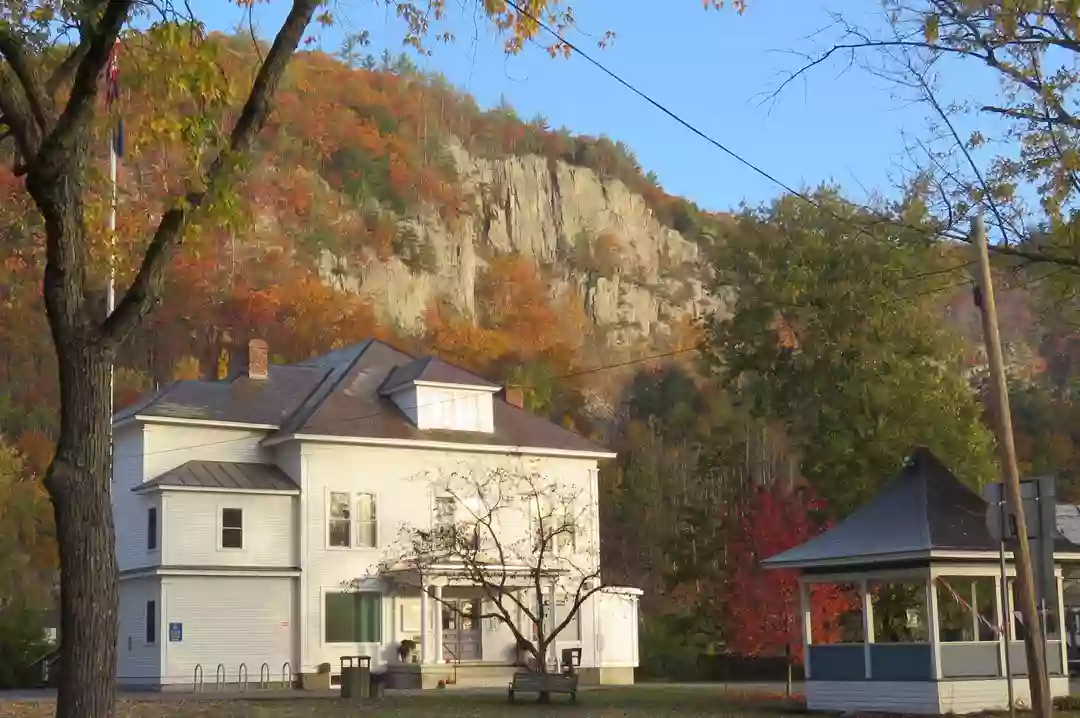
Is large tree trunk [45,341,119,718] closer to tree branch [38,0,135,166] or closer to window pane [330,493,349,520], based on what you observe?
tree branch [38,0,135,166]

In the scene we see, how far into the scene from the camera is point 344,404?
137ft

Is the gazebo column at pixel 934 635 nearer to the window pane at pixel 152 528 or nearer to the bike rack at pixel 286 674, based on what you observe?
→ the bike rack at pixel 286 674

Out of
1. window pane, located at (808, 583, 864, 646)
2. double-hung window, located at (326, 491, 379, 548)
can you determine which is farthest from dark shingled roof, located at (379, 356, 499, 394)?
window pane, located at (808, 583, 864, 646)

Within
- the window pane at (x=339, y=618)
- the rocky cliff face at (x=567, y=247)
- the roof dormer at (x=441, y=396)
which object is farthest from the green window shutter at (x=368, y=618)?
the rocky cliff face at (x=567, y=247)

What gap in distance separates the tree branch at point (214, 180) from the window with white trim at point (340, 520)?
29565mm

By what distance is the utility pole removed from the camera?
1653cm

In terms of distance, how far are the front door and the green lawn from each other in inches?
287

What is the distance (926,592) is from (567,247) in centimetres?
13042

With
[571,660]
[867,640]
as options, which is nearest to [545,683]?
[571,660]

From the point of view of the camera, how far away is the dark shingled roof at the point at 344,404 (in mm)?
40500

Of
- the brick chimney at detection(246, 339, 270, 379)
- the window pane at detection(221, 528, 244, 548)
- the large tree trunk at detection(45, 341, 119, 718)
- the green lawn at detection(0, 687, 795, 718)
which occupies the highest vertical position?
the brick chimney at detection(246, 339, 270, 379)

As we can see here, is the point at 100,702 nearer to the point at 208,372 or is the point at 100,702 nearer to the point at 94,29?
the point at 94,29

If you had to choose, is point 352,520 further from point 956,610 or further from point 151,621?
point 956,610

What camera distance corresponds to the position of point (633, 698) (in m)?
32.7
